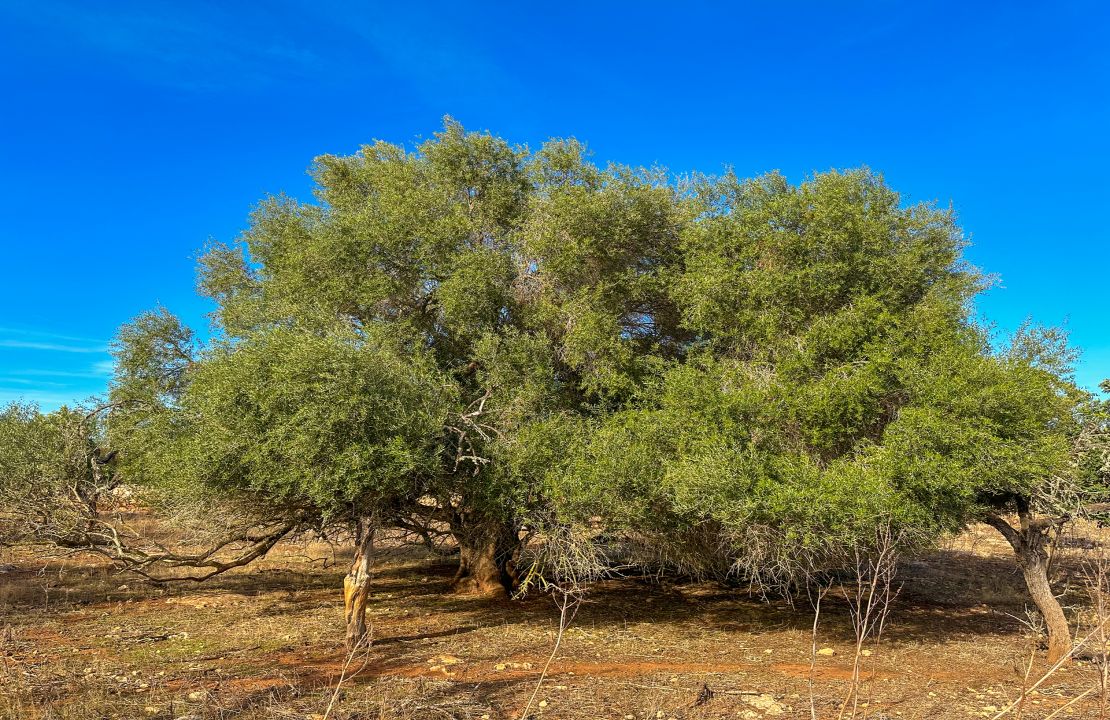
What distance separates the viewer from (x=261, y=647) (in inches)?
489

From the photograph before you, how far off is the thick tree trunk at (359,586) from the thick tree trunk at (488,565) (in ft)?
15.3

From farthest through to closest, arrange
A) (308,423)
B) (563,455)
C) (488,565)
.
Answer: (488,565) → (563,455) → (308,423)

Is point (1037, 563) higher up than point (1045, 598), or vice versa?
point (1037, 563)

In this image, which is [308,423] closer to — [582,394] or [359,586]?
[359,586]

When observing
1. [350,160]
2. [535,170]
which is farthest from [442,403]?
[350,160]

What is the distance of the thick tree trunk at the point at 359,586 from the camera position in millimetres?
12305

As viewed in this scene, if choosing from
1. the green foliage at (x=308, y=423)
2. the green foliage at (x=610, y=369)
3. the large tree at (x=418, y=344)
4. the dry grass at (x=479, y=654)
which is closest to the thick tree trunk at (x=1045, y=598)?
the dry grass at (x=479, y=654)

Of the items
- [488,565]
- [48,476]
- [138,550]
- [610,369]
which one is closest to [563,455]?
[610,369]

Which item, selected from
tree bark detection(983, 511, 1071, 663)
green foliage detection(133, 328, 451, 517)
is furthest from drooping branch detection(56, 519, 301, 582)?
tree bark detection(983, 511, 1071, 663)

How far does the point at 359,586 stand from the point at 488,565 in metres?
6.66

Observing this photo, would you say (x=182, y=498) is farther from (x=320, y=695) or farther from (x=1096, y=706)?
(x=1096, y=706)

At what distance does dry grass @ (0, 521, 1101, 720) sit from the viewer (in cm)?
890

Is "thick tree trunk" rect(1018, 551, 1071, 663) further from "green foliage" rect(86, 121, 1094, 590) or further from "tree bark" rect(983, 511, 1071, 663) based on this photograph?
"green foliage" rect(86, 121, 1094, 590)

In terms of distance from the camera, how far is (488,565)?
18.8 m
